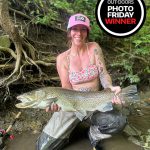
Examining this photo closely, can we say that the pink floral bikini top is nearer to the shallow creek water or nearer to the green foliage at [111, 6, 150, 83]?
the shallow creek water

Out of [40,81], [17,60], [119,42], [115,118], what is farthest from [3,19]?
[119,42]

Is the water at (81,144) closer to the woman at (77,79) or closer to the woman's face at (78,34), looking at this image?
the woman at (77,79)

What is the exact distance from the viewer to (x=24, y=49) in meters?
5.37

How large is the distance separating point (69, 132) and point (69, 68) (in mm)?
826

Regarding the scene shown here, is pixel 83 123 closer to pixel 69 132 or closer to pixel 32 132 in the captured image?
pixel 69 132

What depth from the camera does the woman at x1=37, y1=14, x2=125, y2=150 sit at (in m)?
3.92

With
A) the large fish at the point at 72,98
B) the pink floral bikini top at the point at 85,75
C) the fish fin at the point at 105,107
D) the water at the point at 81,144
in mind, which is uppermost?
the pink floral bikini top at the point at 85,75

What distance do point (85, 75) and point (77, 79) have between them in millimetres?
113

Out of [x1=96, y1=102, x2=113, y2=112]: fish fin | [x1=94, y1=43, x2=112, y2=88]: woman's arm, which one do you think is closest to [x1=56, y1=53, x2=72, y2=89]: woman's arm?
[x1=94, y1=43, x2=112, y2=88]: woman's arm

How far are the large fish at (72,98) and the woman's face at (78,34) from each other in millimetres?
648

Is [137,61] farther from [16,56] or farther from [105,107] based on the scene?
[105,107]

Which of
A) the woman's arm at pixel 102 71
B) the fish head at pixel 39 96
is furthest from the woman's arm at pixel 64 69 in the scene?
the fish head at pixel 39 96

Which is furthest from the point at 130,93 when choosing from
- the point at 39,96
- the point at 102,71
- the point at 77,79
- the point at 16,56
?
the point at 16,56

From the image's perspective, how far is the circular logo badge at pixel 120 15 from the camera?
17.0ft
